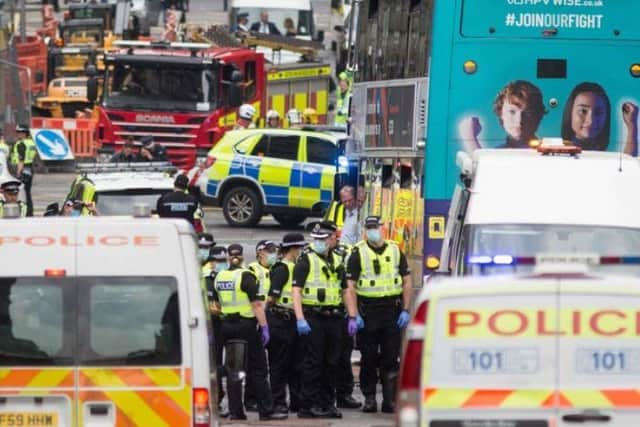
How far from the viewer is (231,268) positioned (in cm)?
1606

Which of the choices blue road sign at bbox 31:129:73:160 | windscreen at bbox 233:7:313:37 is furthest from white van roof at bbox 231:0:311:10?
blue road sign at bbox 31:129:73:160

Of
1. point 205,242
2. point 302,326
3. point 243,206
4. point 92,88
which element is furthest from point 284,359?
point 92,88

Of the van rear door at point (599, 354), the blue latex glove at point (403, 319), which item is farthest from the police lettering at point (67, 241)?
the blue latex glove at point (403, 319)

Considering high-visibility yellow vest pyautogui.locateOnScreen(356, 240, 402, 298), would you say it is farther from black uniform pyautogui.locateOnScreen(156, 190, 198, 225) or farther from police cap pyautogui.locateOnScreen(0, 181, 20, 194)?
police cap pyautogui.locateOnScreen(0, 181, 20, 194)

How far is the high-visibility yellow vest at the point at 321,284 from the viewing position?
54.0 ft

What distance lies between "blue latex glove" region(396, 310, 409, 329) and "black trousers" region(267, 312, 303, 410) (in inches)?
34.0

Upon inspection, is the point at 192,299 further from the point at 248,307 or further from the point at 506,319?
the point at 248,307

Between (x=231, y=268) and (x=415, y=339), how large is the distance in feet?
23.6

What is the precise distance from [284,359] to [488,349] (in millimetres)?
8061

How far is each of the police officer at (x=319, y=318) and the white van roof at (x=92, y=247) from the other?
5.37m

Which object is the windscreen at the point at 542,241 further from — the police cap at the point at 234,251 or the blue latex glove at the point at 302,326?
the blue latex glove at the point at 302,326

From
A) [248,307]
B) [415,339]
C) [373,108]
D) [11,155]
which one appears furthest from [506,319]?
[11,155]

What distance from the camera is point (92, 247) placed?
11023mm

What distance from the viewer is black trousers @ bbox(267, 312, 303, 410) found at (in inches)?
658
